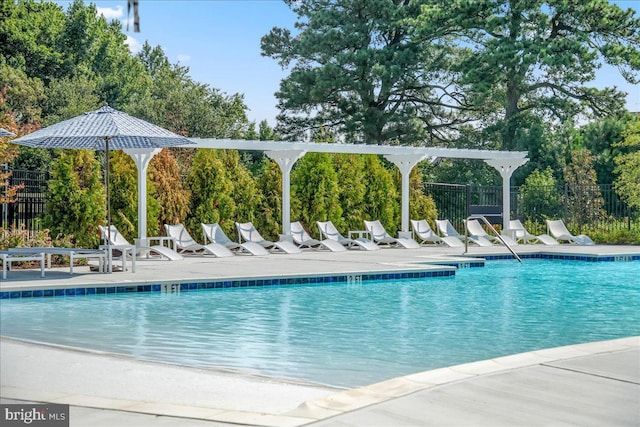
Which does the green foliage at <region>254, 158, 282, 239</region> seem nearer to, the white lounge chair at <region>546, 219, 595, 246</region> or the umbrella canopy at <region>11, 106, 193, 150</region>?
the umbrella canopy at <region>11, 106, 193, 150</region>

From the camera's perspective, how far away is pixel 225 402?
4930 mm

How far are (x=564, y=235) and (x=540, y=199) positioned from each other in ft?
15.2

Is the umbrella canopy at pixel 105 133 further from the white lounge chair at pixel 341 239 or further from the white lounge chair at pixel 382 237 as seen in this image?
the white lounge chair at pixel 382 237

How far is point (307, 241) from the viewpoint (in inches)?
754

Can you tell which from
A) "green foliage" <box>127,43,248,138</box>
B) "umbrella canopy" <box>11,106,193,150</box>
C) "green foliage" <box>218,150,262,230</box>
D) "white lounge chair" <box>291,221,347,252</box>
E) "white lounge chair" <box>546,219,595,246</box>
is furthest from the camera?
"green foliage" <box>127,43,248,138</box>

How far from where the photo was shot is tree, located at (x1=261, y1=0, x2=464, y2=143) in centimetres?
3081

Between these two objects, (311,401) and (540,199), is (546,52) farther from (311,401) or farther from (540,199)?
(311,401)

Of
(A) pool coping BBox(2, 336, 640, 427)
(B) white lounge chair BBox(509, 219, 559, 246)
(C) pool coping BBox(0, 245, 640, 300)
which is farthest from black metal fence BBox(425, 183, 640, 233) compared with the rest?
(A) pool coping BBox(2, 336, 640, 427)

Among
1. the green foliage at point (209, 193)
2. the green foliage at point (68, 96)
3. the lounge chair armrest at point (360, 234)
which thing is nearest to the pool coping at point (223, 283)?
the lounge chair armrest at point (360, 234)

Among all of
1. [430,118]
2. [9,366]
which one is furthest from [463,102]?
[9,366]

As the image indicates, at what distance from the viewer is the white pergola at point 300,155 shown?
16844mm

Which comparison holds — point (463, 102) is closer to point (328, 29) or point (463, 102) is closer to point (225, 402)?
point (328, 29)
